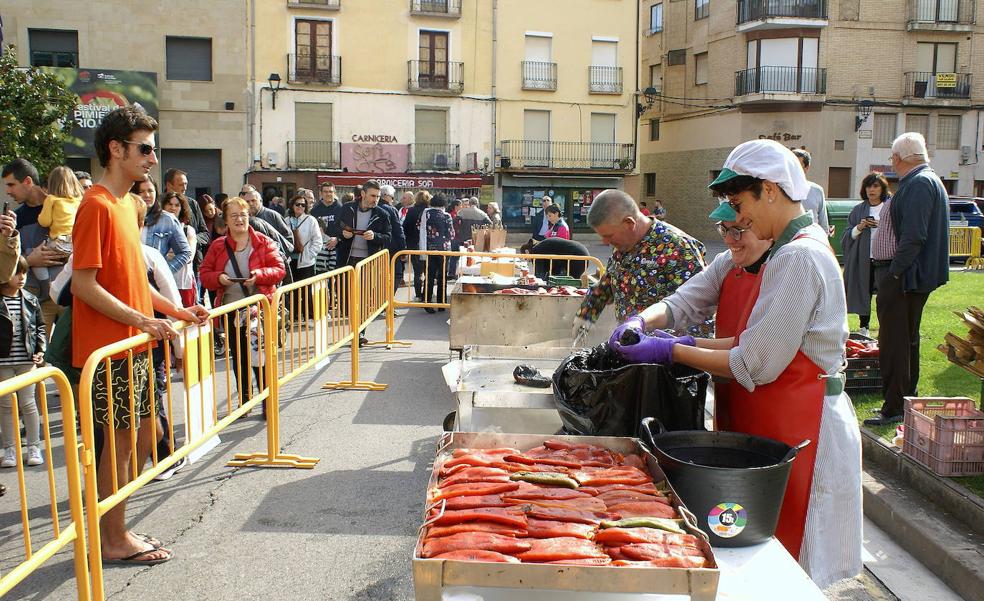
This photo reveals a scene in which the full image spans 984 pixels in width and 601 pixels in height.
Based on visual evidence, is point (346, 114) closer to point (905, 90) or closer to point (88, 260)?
point (905, 90)

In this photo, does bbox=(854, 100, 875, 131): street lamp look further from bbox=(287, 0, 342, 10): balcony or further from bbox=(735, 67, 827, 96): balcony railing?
bbox=(287, 0, 342, 10): balcony

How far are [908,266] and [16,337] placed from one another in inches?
256

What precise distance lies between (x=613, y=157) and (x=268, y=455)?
119ft

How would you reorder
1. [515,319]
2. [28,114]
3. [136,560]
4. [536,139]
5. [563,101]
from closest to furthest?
[136,560], [515,319], [28,114], [536,139], [563,101]

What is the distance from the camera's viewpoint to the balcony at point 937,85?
39188 mm

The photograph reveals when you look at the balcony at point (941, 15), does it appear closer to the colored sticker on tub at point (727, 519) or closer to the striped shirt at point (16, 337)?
the striped shirt at point (16, 337)

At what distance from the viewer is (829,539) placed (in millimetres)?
3031

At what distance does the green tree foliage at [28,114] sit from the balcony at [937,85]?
35.4m

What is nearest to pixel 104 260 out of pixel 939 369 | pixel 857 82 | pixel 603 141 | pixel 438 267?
pixel 939 369

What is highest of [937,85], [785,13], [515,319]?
[785,13]

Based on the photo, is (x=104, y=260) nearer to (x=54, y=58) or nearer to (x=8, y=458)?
(x=8, y=458)

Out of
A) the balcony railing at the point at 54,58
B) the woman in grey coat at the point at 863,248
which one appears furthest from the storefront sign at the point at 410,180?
the woman in grey coat at the point at 863,248

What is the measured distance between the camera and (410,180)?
37250 mm

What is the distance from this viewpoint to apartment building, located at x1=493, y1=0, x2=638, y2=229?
3884cm
